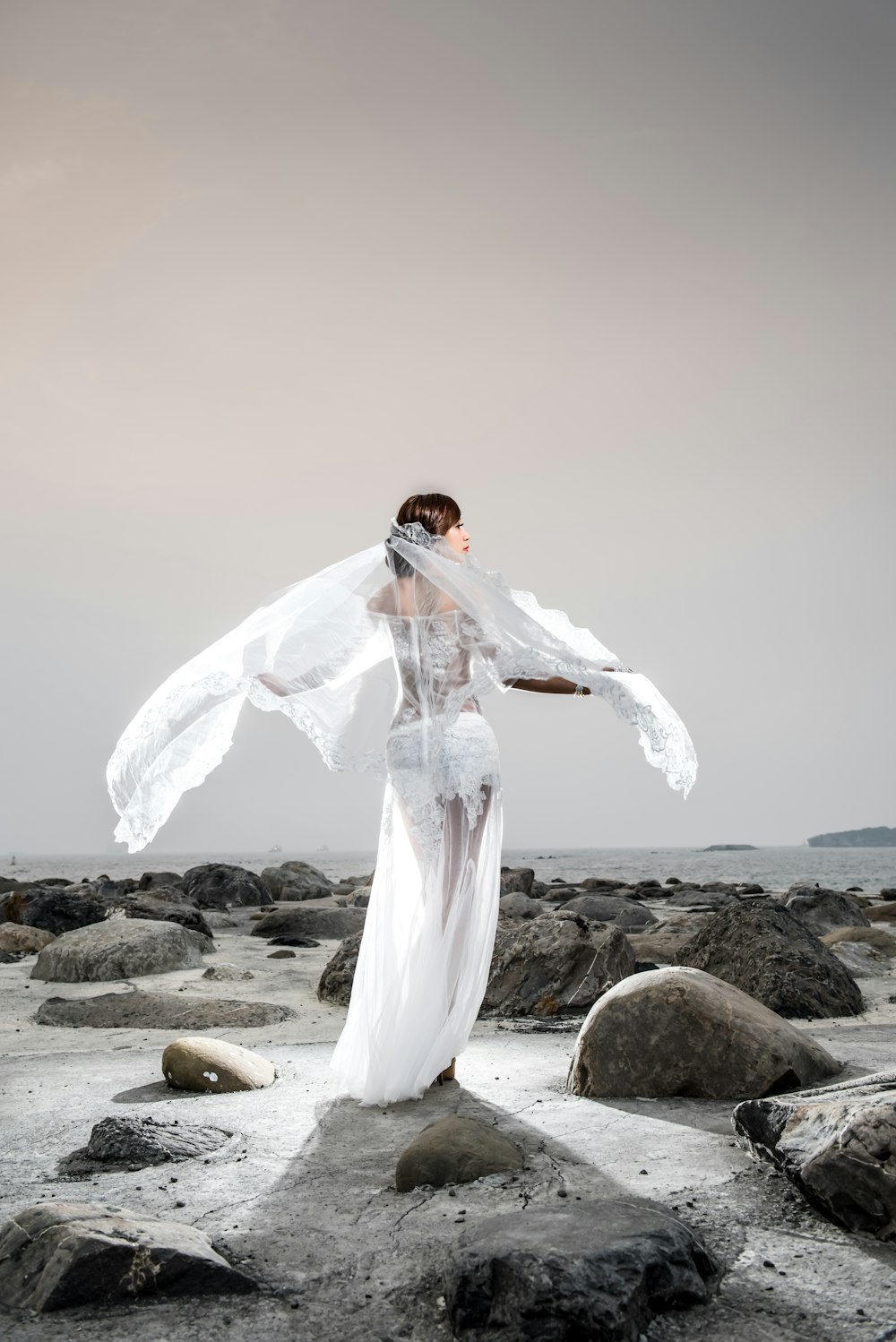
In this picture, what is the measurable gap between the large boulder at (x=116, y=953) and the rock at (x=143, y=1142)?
4239mm

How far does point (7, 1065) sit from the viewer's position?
177 inches

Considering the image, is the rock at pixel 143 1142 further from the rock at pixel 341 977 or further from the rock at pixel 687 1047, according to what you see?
the rock at pixel 341 977

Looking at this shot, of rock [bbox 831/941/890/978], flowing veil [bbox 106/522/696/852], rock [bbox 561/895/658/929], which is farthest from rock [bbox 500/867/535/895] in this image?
flowing veil [bbox 106/522/696/852]

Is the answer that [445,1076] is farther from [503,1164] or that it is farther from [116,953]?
[116,953]

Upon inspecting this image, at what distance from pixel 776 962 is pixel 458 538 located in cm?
321

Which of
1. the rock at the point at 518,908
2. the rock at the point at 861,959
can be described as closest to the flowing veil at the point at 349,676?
the rock at the point at 861,959

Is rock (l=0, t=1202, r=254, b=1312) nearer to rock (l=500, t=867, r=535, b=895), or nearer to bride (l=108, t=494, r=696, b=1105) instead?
bride (l=108, t=494, r=696, b=1105)

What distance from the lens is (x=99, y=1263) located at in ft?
7.06

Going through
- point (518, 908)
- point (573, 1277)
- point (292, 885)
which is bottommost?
point (292, 885)

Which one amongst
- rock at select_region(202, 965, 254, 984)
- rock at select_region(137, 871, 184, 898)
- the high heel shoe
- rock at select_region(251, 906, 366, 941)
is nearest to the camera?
the high heel shoe

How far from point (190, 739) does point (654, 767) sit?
209cm

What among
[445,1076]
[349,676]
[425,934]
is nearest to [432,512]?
[349,676]

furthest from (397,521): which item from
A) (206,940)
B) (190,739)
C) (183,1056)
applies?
(206,940)

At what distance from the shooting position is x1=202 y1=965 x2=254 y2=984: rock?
7.22 m
